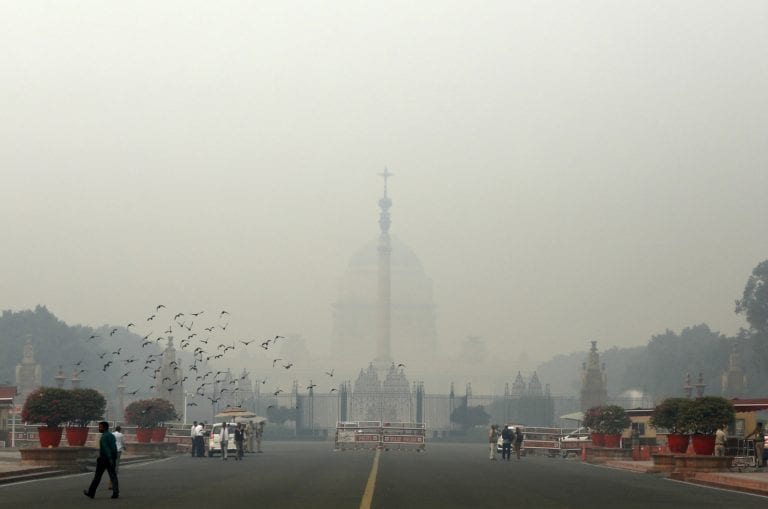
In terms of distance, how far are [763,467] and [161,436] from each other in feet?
111

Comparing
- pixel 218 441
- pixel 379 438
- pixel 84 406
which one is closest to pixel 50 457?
pixel 84 406

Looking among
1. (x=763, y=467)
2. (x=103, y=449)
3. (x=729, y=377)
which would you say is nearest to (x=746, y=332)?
(x=729, y=377)

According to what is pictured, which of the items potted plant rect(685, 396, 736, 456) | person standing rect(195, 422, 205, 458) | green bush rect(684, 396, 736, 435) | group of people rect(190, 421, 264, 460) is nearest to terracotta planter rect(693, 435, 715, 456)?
potted plant rect(685, 396, 736, 456)

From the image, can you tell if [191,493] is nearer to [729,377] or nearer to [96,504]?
[96,504]

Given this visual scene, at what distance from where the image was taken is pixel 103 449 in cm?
3098

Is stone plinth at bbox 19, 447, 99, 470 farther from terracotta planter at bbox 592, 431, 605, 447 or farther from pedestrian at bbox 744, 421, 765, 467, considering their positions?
terracotta planter at bbox 592, 431, 605, 447

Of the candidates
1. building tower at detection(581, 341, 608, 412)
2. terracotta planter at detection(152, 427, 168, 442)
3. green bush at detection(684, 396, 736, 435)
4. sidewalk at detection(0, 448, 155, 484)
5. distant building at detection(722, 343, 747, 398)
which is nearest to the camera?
sidewalk at detection(0, 448, 155, 484)

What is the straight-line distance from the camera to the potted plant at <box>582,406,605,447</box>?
223ft

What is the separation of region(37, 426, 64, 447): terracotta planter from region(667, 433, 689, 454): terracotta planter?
68.6 feet

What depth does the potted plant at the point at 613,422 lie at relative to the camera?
2648 inches

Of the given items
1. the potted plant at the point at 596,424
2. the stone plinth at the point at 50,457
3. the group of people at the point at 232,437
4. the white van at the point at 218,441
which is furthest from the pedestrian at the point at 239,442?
the potted plant at the point at 596,424

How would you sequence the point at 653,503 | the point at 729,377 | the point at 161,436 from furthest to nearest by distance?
the point at 729,377 < the point at 161,436 < the point at 653,503

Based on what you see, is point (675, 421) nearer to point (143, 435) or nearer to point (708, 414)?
point (708, 414)

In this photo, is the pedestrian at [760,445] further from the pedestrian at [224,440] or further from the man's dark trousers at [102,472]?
the man's dark trousers at [102,472]
